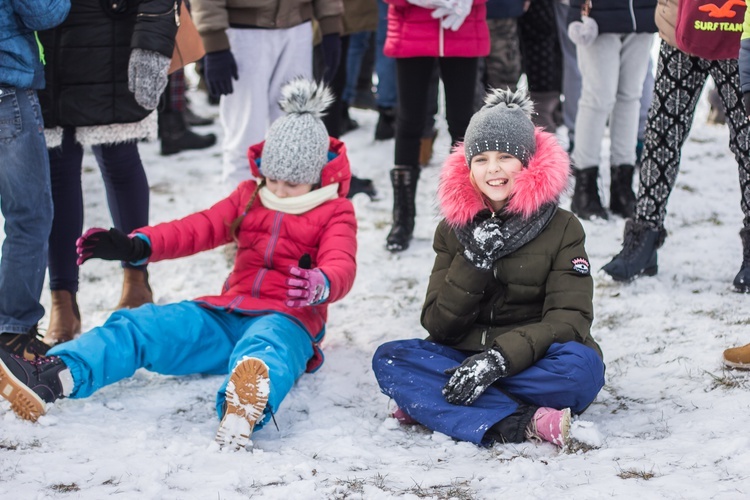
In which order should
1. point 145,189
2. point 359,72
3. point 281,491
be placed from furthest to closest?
1. point 359,72
2. point 145,189
3. point 281,491

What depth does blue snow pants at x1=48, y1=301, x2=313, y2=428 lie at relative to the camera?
10.6ft

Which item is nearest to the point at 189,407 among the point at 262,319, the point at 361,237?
the point at 262,319

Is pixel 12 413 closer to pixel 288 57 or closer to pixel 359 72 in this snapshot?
pixel 288 57

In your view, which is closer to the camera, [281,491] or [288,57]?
[281,491]

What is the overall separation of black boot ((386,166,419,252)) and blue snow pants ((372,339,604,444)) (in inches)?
76.5

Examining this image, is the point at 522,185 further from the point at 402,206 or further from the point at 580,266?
the point at 402,206

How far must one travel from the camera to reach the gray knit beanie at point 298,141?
3787 mm

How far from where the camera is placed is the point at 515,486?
2.57 m

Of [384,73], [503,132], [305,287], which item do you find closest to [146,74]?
[305,287]

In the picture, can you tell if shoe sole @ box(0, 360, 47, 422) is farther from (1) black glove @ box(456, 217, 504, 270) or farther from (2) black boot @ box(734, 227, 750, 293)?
(2) black boot @ box(734, 227, 750, 293)

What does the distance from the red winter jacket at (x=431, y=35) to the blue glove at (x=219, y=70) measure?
2.71 feet

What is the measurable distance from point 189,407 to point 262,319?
43 centimetres

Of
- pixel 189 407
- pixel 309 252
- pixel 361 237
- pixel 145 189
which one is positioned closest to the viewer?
pixel 189 407

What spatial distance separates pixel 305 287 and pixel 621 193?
2903 millimetres
